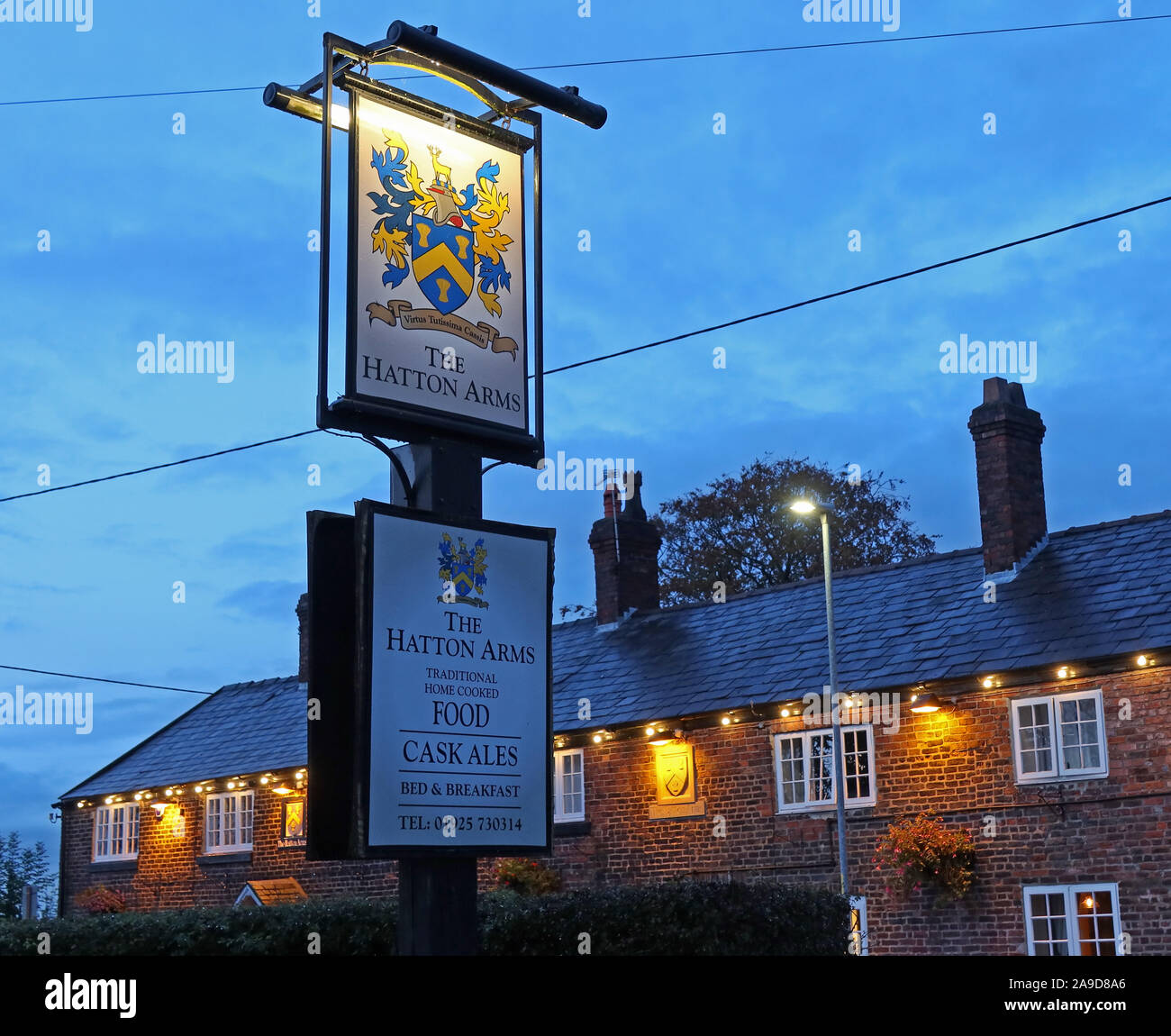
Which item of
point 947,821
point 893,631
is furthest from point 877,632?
point 947,821

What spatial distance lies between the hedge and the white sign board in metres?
4.33

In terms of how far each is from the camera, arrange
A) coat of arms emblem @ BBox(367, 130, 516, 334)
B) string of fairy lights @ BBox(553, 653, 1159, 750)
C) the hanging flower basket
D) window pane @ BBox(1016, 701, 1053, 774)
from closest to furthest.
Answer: coat of arms emblem @ BBox(367, 130, 516, 334) → string of fairy lights @ BBox(553, 653, 1159, 750) → window pane @ BBox(1016, 701, 1053, 774) → the hanging flower basket

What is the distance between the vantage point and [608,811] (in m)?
25.7

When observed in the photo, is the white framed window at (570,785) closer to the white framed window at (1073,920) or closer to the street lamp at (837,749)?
the street lamp at (837,749)

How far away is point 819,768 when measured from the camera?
23094 millimetres

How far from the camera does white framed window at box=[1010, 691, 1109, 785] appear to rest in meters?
20.3

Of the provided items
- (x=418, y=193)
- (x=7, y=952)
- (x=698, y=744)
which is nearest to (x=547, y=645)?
(x=418, y=193)

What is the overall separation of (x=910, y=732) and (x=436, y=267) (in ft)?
47.6

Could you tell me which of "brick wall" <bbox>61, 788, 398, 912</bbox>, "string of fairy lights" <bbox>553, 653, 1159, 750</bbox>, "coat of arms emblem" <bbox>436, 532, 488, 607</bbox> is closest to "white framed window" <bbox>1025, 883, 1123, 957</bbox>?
"string of fairy lights" <bbox>553, 653, 1159, 750</bbox>

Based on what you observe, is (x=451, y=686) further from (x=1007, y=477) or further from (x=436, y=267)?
(x=1007, y=477)

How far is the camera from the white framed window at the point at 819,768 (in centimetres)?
2267

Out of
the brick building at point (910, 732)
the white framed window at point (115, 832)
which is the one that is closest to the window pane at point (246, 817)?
the brick building at point (910, 732)

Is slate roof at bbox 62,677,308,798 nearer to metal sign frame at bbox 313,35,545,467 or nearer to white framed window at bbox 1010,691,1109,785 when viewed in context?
white framed window at bbox 1010,691,1109,785
